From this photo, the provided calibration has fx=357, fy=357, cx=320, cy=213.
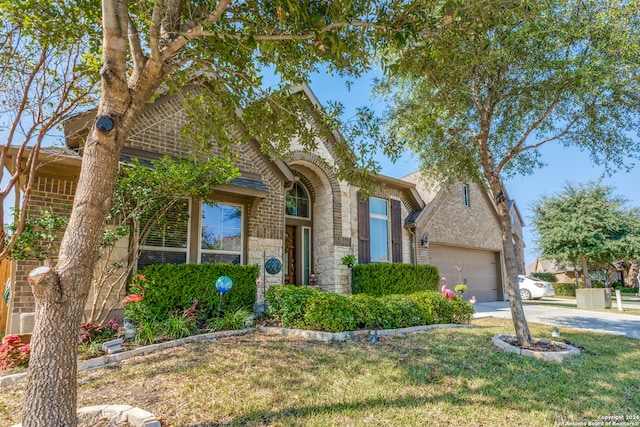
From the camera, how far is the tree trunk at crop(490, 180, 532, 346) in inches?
250

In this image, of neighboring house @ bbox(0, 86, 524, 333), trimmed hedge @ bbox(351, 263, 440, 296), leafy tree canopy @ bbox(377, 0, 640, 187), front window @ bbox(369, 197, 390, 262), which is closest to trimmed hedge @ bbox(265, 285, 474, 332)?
neighboring house @ bbox(0, 86, 524, 333)

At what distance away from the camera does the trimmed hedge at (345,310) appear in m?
6.91

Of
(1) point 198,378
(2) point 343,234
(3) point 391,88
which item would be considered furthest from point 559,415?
(2) point 343,234

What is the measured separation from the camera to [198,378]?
4328 millimetres

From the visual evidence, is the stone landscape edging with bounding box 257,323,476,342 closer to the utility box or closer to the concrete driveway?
the concrete driveway

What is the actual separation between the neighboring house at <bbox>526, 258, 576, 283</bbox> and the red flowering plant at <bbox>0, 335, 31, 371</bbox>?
2909cm

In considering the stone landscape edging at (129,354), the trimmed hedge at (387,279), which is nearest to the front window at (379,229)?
the trimmed hedge at (387,279)

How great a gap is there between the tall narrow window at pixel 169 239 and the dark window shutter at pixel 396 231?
790 cm

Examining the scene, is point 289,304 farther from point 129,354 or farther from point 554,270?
point 554,270

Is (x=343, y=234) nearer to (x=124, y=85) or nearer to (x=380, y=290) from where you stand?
(x=380, y=290)

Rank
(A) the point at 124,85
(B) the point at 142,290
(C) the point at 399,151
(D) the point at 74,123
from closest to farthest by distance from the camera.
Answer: (A) the point at 124,85
(C) the point at 399,151
(B) the point at 142,290
(D) the point at 74,123

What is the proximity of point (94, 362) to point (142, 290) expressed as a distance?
1.66 meters

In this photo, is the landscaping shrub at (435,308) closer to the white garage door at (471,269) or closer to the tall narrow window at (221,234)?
the tall narrow window at (221,234)

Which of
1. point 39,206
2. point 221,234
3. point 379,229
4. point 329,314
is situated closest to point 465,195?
point 379,229
